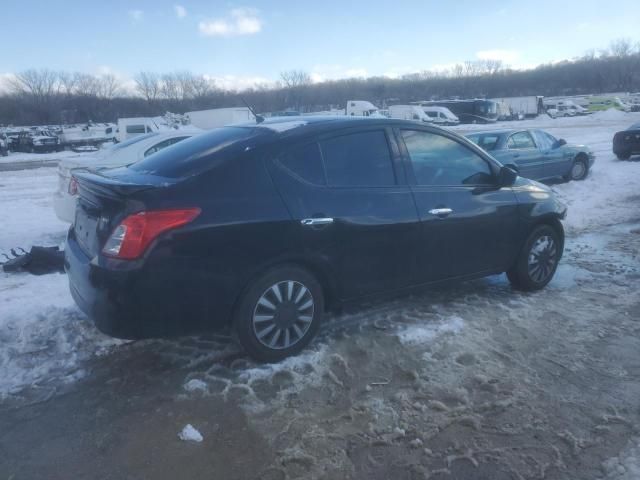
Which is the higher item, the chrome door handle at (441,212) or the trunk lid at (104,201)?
the trunk lid at (104,201)

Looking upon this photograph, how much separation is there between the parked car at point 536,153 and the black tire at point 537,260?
579 cm

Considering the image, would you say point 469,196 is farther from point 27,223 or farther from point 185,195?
point 27,223

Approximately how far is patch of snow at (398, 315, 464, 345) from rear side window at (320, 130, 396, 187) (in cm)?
121

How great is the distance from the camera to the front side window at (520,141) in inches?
457

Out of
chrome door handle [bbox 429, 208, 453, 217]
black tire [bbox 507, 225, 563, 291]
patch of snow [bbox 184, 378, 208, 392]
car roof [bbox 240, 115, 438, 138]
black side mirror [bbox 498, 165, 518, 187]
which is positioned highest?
car roof [bbox 240, 115, 438, 138]

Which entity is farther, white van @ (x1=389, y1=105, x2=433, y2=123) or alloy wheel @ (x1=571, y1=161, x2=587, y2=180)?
white van @ (x1=389, y1=105, x2=433, y2=123)

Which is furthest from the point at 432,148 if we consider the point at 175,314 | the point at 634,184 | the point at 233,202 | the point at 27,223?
the point at 634,184

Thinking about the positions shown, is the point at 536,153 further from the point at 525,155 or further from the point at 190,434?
the point at 190,434

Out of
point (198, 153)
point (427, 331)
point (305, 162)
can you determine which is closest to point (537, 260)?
point (427, 331)

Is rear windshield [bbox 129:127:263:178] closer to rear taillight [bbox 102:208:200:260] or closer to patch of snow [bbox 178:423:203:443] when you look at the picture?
rear taillight [bbox 102:208:200:260]

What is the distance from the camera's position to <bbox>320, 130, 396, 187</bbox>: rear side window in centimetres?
402

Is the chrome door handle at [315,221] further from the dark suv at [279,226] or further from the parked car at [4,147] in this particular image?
the parked car at [4,147]

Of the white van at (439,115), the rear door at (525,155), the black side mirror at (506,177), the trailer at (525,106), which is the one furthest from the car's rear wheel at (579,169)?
the trailer at (525,106)

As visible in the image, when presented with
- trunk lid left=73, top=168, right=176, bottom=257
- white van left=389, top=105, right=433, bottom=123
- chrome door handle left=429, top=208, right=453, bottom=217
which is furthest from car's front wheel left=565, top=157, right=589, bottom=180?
white van left=389, top=105, right=433, bottom=123
